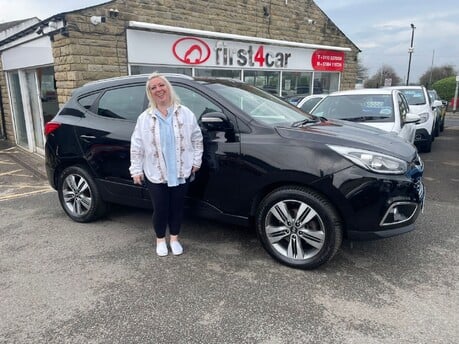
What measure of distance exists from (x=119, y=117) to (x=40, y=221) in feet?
6.03

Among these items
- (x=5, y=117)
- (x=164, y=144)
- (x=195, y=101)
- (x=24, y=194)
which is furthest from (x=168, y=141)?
(x=5, y=117)

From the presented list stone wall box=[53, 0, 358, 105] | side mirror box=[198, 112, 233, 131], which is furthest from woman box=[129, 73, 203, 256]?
stone wall box=[53, 0, 358, 105]

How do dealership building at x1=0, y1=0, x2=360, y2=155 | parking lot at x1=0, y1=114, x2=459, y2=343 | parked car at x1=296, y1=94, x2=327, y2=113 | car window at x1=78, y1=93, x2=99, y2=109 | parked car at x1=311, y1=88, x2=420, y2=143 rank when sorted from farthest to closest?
parked car at x1=296, y1=94, x2=327, y2=113, dealership building at x1=0, y1=0, x2=360, y2=155, parked car at x1=311, y1=88, x2=420, y2=143, car window at x1=78, y1=93, x2=99, y2=109, parking lot at x1=0, y1=114, x2=459, y2=343

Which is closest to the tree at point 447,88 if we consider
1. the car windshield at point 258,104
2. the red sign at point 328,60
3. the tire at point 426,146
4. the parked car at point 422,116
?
the red sign at point 328,60

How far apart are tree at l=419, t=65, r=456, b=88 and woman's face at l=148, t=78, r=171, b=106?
52.6 metres

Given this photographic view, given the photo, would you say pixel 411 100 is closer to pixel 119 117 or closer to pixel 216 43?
pixel 216 43

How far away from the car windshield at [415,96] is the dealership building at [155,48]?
380cm

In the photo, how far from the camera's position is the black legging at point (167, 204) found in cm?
339

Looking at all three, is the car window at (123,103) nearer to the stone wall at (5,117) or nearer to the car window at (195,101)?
the car window at (195,101)

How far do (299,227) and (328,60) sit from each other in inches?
470

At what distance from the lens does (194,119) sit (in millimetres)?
3342

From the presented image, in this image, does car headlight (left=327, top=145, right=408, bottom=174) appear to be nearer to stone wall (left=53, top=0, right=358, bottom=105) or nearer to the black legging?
the black legging

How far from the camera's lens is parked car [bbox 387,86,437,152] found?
8.51 m

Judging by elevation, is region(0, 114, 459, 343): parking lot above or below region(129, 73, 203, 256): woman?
below
